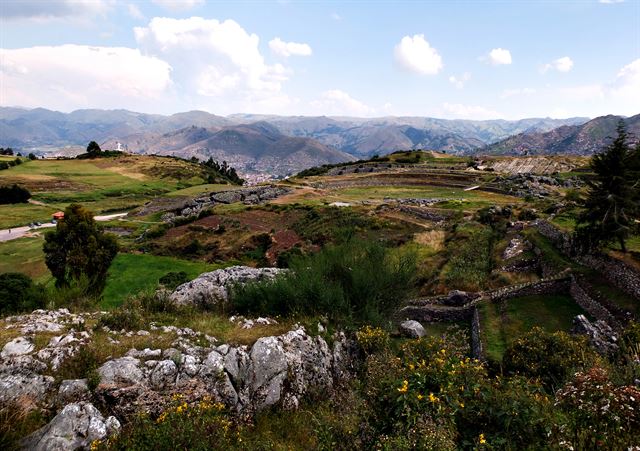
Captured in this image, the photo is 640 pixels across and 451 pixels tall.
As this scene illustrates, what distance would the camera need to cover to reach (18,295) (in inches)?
894

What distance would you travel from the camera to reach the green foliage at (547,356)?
13.1 metres

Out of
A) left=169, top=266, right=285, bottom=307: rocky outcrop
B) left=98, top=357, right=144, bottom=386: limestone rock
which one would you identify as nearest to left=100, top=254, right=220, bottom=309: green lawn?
left=169, top=266, right=285, bottom=307: rocky outcrop

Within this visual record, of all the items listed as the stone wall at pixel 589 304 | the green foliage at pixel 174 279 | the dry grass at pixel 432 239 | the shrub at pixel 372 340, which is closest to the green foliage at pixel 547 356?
the shrub at pixel 372 340

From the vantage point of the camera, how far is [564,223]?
32406 millimetres

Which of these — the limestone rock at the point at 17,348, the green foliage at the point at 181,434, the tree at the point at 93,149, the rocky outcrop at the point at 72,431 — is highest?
the tree at the point at 93,149

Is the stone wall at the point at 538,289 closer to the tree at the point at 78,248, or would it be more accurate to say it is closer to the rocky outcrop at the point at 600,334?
the rocky outcrop at the point at 600,334

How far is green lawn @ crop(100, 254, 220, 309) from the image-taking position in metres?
32.3

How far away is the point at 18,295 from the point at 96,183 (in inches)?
4184

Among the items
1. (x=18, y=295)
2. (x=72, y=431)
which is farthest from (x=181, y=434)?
(x=18, y=295)

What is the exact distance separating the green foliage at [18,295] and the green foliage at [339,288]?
10.6 metres

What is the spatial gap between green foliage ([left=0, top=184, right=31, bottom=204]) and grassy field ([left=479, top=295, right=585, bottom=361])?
349 feet

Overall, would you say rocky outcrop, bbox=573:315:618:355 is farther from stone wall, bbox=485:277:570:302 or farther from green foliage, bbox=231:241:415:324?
green foliage, bbox=231:241:415:324

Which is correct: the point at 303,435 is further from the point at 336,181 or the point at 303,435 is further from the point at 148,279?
the point at 336,181

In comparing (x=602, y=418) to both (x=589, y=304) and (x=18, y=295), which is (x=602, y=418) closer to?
(x=589, y=304)
